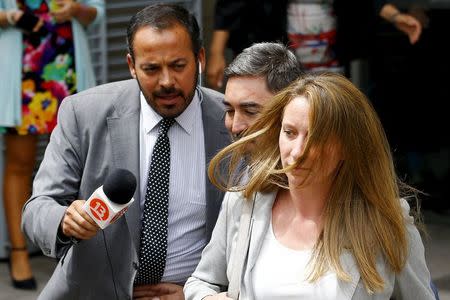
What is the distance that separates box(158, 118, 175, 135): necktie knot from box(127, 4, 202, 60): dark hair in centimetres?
25

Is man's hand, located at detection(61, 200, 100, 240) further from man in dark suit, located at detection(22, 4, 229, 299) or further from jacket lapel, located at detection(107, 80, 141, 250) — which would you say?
jacket lapel, located at detection(107, 80, 141, 250)

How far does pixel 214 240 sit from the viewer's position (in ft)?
12.3

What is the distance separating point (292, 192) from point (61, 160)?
1003 millimetres

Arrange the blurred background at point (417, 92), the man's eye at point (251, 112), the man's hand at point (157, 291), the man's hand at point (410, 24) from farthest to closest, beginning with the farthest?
the blurred background at point (417, 92), the man's hand at point (410, 24), the man's hand at point (157, 291), the man's eye at point (251, 112)

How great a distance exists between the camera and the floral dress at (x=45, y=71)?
638 cm

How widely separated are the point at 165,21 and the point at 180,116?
1.13 feet

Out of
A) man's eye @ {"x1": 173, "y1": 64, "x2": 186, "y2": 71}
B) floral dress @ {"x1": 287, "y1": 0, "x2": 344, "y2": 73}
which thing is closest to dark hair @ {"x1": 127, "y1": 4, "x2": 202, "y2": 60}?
man's eye @ {"x1": 173, "y1": 64, "x2": 186, "y2": 71}

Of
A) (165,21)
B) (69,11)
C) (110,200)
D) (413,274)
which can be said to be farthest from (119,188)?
(69,11)

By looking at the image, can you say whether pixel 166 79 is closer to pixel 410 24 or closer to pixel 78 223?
pixel 78 223

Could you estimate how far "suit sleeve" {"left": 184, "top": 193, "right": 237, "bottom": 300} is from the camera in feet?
12.2

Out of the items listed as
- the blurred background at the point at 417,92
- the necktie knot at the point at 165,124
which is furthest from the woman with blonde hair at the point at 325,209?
the blurred background at the point at 417,92

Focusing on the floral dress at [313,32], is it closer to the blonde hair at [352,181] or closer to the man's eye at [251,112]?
the man's eye at [251,112]

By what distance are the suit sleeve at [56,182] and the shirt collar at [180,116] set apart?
25 centimetres

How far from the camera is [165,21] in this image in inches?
170
